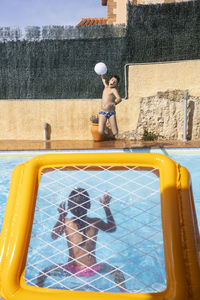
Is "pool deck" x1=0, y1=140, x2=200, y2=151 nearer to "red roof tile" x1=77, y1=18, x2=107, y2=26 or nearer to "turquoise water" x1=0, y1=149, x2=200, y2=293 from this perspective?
"turquoise water" x1=0, y1=149, x2=200, y2=293

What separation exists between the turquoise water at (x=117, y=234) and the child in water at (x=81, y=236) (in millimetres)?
41

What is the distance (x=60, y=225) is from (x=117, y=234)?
1.40ft

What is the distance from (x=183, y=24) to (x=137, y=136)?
389 centimetres

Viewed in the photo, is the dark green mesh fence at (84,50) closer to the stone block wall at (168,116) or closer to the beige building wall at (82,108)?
the beige building wall at (82,108)

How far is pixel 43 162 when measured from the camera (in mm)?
2350

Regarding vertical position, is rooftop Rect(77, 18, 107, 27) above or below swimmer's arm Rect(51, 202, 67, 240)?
above

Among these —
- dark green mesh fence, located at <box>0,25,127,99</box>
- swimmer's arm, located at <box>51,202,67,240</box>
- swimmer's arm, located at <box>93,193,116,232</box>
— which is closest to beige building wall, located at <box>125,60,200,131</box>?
dark green mesh fence, located at <box>0,25,127,99</box>

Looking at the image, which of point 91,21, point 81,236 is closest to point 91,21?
point 91,21

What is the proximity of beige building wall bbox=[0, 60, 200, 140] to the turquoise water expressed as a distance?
8.94 meters

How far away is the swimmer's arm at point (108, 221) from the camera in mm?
2453

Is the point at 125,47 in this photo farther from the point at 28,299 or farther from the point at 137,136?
the point at 28,299

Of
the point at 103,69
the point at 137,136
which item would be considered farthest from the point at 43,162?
the point at 137,136

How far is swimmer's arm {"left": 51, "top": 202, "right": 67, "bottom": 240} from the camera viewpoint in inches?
98.6

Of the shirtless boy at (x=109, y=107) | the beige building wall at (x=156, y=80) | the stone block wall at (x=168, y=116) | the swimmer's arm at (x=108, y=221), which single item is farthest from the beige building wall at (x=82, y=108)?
the swimmer's arm at (x=108, y=221)
